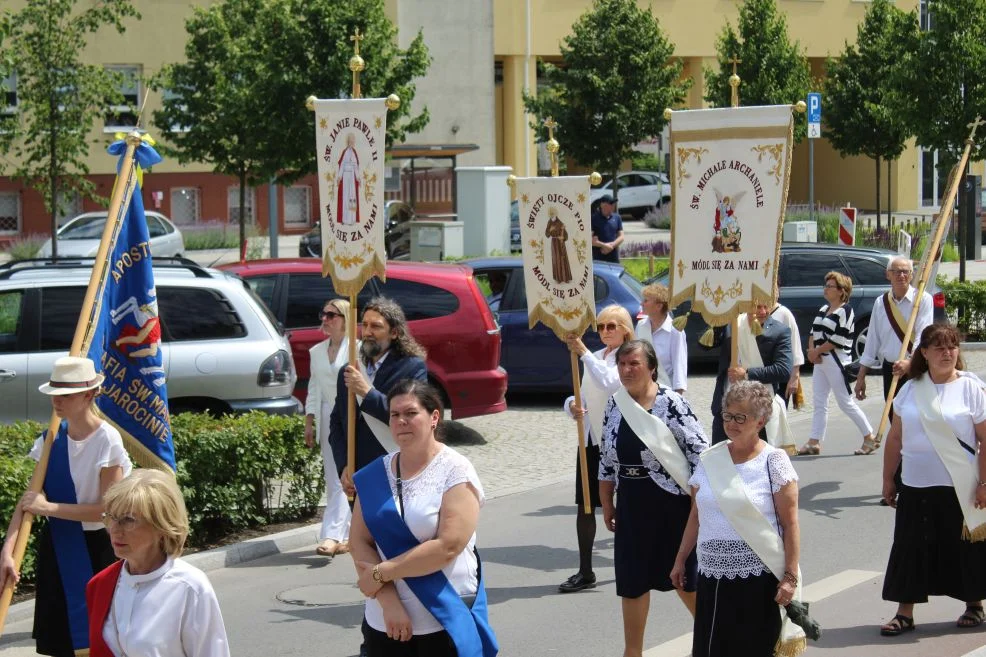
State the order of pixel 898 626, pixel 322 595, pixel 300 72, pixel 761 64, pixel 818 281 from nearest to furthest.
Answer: pixel 898 626, pixel 322 595, pixel 818 281, pixel 300 72, pixel 761 64

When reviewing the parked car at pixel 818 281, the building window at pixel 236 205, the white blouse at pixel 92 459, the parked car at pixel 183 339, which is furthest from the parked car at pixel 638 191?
the white blouse at pixel 92 459

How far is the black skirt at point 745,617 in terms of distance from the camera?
586cm

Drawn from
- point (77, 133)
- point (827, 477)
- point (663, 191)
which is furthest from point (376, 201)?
point (663, 191)

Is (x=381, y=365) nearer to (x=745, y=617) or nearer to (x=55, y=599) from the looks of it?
(x=55, y=599)

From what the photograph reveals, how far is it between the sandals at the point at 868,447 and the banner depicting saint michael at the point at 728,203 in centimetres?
555

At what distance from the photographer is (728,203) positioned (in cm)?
769

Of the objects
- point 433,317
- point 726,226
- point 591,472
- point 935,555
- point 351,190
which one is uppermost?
point 351,190

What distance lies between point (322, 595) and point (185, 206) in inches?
1326

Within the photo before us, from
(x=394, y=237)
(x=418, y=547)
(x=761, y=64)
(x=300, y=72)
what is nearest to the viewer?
(x=418, y=547)

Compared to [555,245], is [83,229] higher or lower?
higher

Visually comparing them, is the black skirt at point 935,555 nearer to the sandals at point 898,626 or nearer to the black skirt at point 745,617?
the sandals at point 898,626

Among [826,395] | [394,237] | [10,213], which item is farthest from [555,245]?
[10,213]

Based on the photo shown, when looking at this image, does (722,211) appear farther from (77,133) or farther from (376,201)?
(77,133)

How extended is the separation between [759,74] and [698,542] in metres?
29.6
